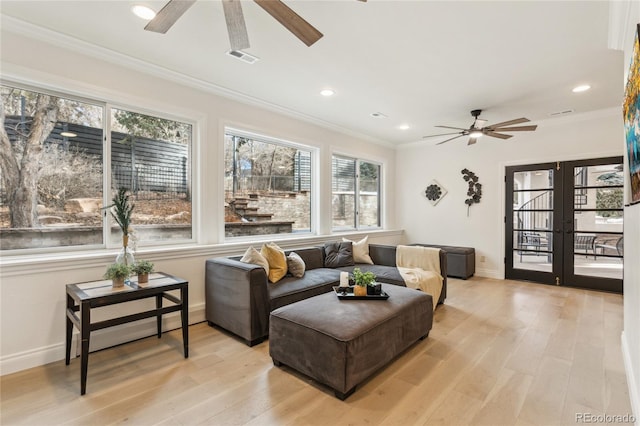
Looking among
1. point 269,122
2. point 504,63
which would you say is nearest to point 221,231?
point 269,122

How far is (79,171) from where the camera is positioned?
2840 millimetres

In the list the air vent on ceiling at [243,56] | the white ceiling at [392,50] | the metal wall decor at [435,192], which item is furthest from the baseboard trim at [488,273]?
the air vent on ceiling at [243,56]

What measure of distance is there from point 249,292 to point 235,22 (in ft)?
6.92

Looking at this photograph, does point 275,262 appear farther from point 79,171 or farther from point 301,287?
point 79,171

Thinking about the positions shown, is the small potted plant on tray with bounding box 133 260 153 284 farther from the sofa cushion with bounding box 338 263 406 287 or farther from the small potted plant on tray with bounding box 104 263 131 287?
the sofa cushion with bounding box 338 263 406 287

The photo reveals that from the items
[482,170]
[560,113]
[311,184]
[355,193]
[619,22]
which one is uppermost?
[560,113]

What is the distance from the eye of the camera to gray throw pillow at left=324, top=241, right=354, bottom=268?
14.3 ft

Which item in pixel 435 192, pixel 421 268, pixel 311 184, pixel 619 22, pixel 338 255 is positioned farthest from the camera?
pixel 435 192

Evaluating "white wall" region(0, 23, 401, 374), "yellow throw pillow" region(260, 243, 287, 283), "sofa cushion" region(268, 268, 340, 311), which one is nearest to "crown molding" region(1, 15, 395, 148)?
"white wall" region(0, 23, 401, 374)

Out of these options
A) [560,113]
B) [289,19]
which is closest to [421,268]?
[560,113]

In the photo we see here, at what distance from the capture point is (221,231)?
12.3 ft

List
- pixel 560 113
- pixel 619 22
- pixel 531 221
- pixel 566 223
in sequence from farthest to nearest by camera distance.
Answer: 1. pixel 531 221
2. pixel 566 223
3. pixel 560 113
4. pixel 619 22

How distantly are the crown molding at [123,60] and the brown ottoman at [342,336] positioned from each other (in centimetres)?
270

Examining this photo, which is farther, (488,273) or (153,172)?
(488,273)
